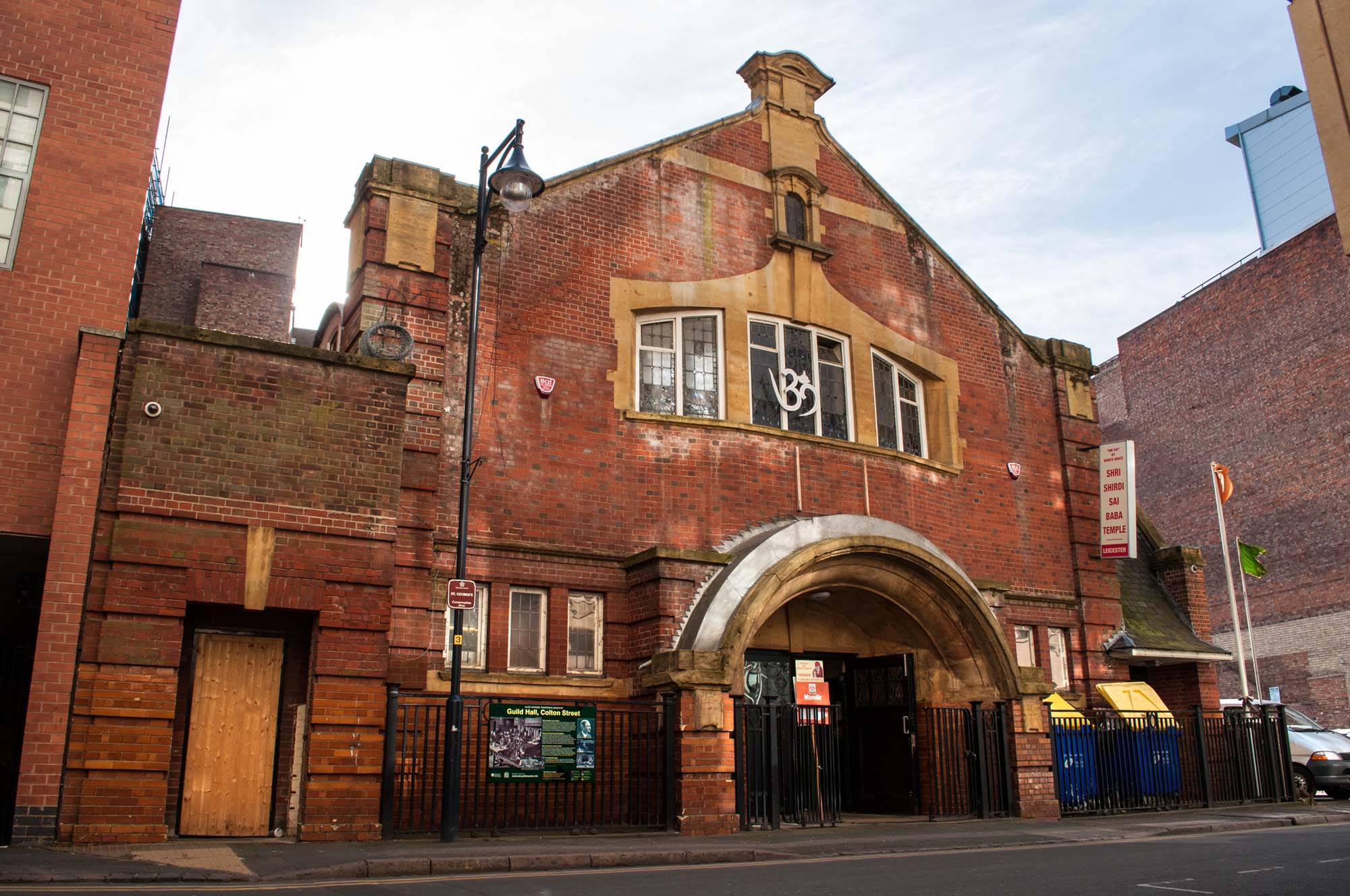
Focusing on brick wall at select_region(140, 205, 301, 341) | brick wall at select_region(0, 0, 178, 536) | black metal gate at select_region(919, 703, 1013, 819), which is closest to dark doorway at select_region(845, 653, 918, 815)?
black metal gate at select_region(919, 703, 1013, 819)

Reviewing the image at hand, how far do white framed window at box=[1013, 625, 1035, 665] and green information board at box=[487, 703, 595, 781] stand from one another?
9132 mm

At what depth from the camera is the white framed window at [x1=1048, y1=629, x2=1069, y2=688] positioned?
19922 mm

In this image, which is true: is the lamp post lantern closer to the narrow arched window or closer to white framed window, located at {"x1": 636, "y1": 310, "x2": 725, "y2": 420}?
white framed window, located at {"x1": 636, "y1": 310, "x2": 725, "y2": 420}

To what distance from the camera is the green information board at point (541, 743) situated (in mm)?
13219

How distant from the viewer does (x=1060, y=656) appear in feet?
65.8

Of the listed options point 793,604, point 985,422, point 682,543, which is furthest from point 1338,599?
point 682,543

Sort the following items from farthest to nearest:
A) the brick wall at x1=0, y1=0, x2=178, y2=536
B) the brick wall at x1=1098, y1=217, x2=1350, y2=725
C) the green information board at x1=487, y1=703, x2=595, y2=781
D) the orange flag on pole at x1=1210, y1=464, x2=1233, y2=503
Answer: the brick wall at x1=1098, y1=217, x2=1350, y2=725 < the orange flag on pole at x1=1210, y1=464, x2=1233, y2=503 < the green information board at x1=487, y1=703, x2=595, y2=781 < the brick wall at x1=0, y1=0, x2=178, y2=536

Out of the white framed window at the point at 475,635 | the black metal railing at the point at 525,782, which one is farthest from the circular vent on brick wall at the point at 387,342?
the black metal railing at the point at 525,782

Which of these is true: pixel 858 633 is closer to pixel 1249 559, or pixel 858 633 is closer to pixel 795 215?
pixel 795 215

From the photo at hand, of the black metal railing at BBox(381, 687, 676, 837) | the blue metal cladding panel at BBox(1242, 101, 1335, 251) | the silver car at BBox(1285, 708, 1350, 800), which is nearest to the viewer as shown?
the black metal railing at BBox(381, 687, 676, 837)

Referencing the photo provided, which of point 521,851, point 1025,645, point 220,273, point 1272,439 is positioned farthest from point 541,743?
point 1272,439

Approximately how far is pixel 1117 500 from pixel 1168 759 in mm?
4751

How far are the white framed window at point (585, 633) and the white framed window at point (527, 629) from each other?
36 cm

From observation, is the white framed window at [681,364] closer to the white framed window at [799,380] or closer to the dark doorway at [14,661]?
the white framed window at [799,380]
